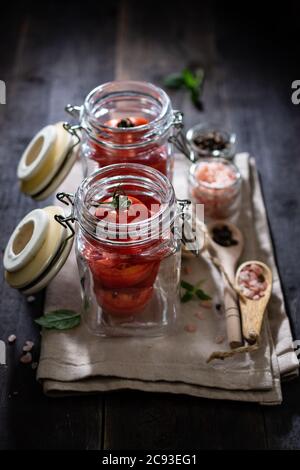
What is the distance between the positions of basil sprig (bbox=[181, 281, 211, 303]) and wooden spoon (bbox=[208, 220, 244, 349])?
0.18ft

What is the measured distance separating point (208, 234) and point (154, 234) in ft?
1.26

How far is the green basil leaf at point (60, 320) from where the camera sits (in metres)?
1.49

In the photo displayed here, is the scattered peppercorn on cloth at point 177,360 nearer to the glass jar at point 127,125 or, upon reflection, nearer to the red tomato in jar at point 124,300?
the red tomato in jar at point 124,300

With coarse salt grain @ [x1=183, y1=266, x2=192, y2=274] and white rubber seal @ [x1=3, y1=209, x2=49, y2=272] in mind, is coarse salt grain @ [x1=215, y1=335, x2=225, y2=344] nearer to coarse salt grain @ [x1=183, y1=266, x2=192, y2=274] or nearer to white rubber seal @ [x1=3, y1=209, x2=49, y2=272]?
coarse salt grain @ [x1=183, y1=266, x2=192, y2=274]

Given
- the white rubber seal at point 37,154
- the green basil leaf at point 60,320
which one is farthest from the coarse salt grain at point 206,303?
the white rubber seal at point 37,154

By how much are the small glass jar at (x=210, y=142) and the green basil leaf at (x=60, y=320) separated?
2.01 ft

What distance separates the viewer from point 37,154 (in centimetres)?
167

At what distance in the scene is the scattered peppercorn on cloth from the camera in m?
1.40

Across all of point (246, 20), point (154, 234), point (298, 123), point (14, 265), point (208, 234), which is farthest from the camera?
point (246, 20)

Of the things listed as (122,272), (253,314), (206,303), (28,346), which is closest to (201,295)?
(206,303)

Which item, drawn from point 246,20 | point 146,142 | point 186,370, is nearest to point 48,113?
point 146,142

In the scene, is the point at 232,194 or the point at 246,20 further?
the point at 246,20

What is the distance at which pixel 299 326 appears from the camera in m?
1.53

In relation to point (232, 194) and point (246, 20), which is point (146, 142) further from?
point (246, 20)
